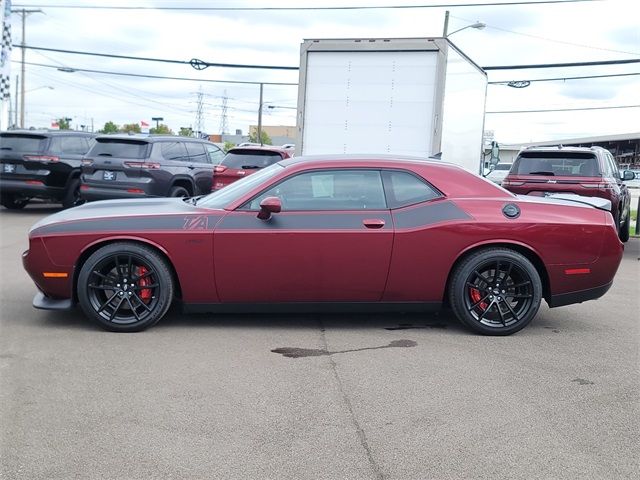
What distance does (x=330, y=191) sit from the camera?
19.1ft

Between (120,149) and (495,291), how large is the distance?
9.27m

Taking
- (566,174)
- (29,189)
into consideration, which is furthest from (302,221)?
(29,189)

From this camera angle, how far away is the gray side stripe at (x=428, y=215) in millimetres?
5691

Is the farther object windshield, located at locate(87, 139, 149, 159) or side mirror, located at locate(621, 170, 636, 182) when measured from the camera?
windshield, located at locate(87, 139, 149, 159)

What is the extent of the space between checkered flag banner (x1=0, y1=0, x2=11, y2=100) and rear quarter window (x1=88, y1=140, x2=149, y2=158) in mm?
11716

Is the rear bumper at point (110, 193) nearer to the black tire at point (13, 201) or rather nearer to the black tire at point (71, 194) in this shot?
the black tire at point (71, 194)

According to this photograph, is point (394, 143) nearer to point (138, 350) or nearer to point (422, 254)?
point (422, 254)

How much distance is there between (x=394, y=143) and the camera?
10.9 meters

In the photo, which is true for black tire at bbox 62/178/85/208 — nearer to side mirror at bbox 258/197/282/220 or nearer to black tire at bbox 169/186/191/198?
black tire at bbox 169/186/191/198

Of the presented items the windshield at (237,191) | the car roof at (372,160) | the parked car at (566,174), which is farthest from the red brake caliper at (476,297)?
the parked car at (566,174)

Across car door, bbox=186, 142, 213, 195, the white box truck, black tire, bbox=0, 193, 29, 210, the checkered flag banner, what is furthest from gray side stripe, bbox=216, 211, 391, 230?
the checkered flag banner

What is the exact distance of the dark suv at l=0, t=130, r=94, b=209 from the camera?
14.7 metres

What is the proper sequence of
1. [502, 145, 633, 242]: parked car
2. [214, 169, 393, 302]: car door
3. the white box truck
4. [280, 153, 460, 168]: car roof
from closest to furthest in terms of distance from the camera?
[214, 169, 393, 302]: car door
[280, 153, 460, 168]: car roof
the white box truck
[502, 145, 633, 242]: parked car

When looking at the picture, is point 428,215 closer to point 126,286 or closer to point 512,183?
point 126,286
